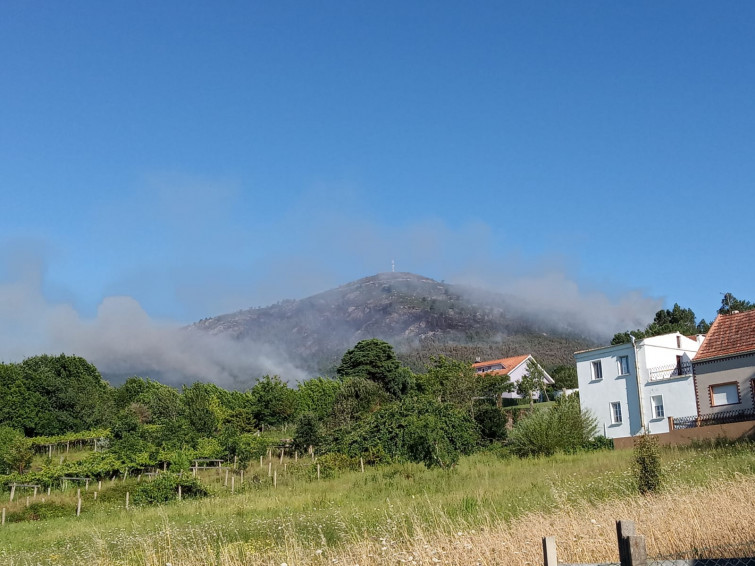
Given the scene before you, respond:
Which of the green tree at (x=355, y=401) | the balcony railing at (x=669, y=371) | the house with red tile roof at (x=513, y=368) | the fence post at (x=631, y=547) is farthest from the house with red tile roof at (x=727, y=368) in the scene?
the house with red tile roof at (x=513, y=368)

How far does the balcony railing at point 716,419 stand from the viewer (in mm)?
36634

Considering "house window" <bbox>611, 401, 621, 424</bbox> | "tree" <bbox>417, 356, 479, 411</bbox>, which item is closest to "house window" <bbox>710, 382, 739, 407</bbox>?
"house window" <bbox>611, 401, 621, 424</bbox>

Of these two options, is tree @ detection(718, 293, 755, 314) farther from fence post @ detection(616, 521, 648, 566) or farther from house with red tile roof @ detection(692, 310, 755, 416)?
fence post @ detection(616, 521, 648, 566)

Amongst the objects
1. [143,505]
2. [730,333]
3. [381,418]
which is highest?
[730,333]

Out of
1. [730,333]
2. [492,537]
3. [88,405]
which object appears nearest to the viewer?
[492,537]

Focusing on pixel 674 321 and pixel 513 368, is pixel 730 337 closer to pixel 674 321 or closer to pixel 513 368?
pixel 674 321

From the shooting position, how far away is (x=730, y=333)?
3934 cm

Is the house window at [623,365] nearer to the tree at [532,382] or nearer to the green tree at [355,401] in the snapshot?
the green tree at [355,401]

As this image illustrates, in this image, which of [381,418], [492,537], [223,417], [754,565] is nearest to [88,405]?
[223,417]

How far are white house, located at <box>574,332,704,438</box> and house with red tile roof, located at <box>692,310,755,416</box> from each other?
3.22ft

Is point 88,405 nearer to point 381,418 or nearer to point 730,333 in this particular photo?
point 381,418

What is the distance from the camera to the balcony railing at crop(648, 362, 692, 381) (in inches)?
1670

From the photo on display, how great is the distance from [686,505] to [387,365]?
62039 millimetres

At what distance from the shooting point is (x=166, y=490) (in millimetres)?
28859
